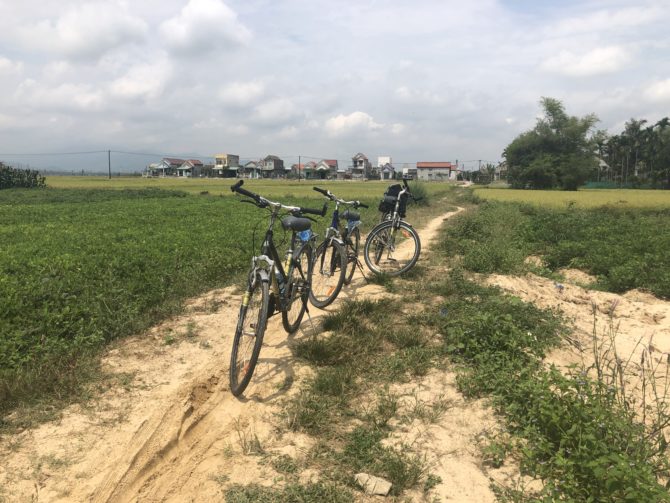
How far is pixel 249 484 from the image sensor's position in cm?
250

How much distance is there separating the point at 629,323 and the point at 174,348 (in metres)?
5.86

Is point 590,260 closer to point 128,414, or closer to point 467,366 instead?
point 467,366

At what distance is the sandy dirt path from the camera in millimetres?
2531

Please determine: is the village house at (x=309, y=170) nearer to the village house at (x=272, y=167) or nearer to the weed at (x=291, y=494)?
the village house at (x=272, y=167)

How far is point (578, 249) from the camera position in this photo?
9.62 meters

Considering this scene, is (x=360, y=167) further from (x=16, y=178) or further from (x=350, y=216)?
(x=350, y=216)

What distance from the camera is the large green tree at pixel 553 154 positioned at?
51094 millimetres

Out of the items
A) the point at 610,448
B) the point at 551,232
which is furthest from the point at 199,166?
the point at 610,448

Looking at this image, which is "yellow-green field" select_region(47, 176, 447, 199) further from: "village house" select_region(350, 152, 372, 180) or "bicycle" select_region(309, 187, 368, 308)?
"village house" select_region(350, 152, 372, 180)

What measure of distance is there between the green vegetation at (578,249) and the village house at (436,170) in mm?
98050

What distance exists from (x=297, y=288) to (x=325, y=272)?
119 cm

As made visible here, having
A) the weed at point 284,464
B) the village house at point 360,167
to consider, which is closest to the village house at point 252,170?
the village house at point 360,167

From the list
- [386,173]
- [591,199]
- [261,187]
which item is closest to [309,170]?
[386,173]

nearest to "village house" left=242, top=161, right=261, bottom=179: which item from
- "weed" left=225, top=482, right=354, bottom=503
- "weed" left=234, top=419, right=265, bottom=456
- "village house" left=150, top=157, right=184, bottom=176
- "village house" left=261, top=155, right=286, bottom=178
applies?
"village house" left=261, top=155, right=286, bottom=178
